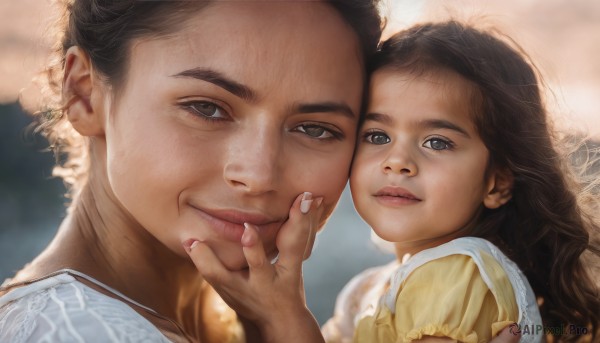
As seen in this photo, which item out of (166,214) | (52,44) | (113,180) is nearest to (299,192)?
(166,214)

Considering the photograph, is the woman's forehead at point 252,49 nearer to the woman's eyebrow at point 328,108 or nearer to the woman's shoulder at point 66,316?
the woman's eyebrow at point 328,108

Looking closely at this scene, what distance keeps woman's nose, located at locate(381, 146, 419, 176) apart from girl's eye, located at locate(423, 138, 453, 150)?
66mm

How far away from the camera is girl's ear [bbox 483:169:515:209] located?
228 cm

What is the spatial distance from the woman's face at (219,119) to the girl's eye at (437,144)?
38cm

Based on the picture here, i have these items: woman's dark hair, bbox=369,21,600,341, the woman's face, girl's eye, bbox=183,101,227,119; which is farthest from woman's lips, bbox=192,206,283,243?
woman's dark hair, bbox=369,21,600,341

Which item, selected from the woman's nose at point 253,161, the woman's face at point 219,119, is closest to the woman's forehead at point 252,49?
the woman's face at point 219,119

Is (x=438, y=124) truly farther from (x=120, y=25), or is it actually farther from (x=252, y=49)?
(x=120, y=25)

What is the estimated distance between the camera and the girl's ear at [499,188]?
2275mm

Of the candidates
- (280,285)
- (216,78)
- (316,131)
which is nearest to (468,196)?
(316,131)

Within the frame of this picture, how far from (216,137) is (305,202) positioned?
0.33 meters

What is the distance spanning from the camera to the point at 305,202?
2.03 metres

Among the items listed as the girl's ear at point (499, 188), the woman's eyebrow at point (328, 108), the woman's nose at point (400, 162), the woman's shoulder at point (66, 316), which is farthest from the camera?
the girl's ear at point (499, 188)

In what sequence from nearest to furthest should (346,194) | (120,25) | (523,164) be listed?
(120,25) < (523,164) < (346,194)

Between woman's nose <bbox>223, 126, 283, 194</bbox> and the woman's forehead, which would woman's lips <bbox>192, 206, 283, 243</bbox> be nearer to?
woman's nose <bbox>223, 126, 283, 194</bbox>
